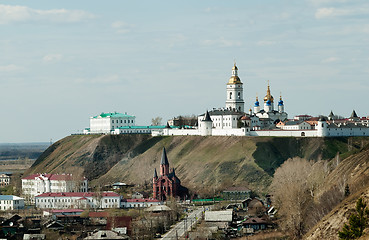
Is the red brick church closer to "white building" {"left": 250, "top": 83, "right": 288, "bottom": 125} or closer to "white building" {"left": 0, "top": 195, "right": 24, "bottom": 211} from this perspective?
"white building" {"left": 0, "top": 195, "right": 24, "bottom": 211}

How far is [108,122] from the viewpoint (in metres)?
166

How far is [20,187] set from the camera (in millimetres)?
126500

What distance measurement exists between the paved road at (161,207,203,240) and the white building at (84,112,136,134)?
229 ft

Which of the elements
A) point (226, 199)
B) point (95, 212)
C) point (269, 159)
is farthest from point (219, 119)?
point (95, 212)

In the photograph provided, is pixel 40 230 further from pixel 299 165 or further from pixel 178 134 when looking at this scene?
pixel 178 134

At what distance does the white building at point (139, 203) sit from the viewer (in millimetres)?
102500

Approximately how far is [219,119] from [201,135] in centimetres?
397

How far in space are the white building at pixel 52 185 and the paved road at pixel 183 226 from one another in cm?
2569

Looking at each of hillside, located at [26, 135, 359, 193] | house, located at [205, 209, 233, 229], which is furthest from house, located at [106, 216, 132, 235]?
hillside, located at [26, 135, 359, 193]

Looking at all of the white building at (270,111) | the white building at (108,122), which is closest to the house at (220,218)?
the white building at (270,111)

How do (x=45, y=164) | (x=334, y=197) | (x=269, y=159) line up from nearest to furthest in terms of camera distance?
(x=334, y=197) < (x=269, y=159) < (x=45, y=164)

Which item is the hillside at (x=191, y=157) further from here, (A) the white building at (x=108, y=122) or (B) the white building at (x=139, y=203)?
(B) the white building at (x=139, y=203)

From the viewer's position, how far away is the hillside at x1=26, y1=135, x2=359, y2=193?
11544cm

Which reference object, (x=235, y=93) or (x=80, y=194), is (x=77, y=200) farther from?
(x=235, y=93)
